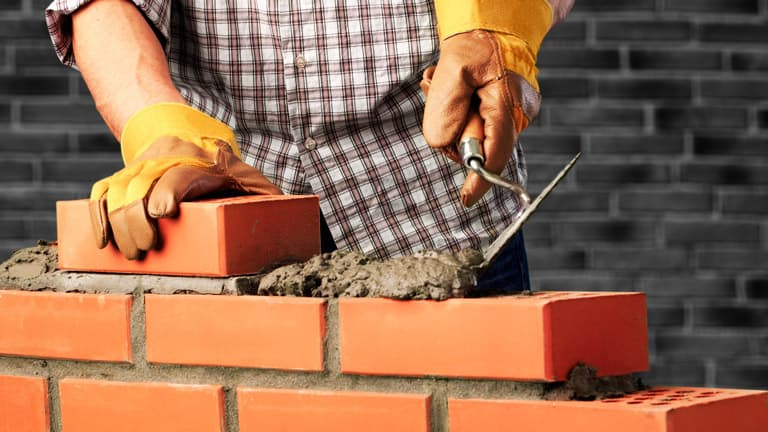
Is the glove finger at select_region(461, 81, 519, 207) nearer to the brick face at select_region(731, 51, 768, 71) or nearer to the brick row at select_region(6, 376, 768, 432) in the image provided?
the brick row at select_region(6, 376, 768, 432)

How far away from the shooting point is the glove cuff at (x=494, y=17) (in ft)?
5.57

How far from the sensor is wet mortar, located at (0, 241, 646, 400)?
133 cm

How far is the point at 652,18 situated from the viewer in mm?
4281

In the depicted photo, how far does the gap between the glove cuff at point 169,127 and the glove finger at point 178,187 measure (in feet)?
0.31

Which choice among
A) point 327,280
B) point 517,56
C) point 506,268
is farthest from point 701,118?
point 327,280

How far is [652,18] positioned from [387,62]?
2.48m

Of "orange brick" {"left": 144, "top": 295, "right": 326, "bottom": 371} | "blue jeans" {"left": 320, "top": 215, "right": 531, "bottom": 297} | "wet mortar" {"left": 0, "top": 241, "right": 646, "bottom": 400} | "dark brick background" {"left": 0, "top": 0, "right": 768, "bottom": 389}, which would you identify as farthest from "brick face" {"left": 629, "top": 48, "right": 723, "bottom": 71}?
"orange brick" {"left": 144, "top": 295, "right": 326, "bottom": 371}

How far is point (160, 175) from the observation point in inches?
61.0

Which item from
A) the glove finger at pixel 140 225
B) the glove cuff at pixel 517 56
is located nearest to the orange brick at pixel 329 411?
the glove finger at pixel 140 225

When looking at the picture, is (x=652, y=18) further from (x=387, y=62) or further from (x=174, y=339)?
(x=174, y=339)

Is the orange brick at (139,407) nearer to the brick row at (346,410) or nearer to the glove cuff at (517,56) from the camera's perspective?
the brick row at (346,410)

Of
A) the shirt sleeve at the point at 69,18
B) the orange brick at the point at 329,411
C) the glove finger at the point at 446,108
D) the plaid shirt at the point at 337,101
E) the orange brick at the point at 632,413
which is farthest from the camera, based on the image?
the plaid shirt at the point at 337,101

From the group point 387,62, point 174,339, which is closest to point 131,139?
point 174,339

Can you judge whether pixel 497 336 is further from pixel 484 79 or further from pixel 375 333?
pixel 484 79
